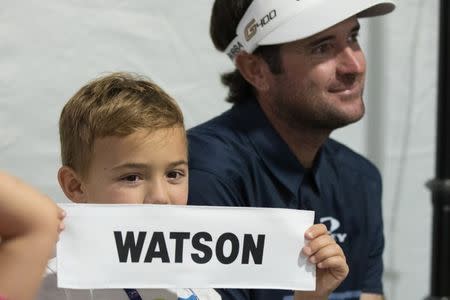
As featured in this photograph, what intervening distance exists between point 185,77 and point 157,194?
24.5 inches

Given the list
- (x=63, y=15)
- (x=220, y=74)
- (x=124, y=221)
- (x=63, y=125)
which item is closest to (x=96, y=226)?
(x=124, y=221)

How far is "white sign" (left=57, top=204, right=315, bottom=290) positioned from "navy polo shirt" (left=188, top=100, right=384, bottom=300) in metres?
0.27

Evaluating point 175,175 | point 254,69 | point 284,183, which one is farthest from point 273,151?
point 175,175

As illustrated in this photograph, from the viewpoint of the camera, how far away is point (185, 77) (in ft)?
5.30

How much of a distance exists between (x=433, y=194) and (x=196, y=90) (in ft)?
1.60

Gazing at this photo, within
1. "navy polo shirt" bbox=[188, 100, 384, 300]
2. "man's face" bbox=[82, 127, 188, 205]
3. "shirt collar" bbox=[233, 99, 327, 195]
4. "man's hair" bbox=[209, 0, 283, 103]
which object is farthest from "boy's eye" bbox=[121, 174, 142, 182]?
"man's hair" bbox=[209, 0, 283, 103]

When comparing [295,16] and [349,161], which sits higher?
[295,16]

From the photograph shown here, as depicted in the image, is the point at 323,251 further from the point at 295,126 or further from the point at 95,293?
the point at 295,126

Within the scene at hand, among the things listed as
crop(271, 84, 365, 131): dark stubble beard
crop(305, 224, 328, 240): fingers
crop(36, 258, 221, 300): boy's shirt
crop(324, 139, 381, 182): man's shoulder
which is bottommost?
crop(36, 258, 221, 300): boy's shirt

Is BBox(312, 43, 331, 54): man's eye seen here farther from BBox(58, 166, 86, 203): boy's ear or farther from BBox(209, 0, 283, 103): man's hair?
BBox(58, 166, 86, 203): boy's ear

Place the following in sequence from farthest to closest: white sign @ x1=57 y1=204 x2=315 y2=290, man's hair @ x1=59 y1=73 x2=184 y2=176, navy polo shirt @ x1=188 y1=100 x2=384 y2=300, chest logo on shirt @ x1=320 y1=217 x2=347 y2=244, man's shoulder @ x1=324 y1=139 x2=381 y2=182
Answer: man's shoulder @ x1=324 y1=139 x2=381 y2=182 < chest logo on shirt @ x1=320 y1=217 x2=347 y2=244 < navy polo shirt @ x1=188 y1=100 x2=384 y2=300 < man's hair @ x1=59 y1=73 x2=184 y2=176 < white sign @ x1=57 y1=204 x2=315 y2=290

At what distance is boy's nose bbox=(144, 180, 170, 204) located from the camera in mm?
1017

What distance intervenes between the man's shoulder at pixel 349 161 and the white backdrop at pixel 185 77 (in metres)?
A: 0.19

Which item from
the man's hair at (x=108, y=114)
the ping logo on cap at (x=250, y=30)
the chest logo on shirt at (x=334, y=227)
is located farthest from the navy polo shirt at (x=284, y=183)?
the man's hair at (x=108, y=114)
